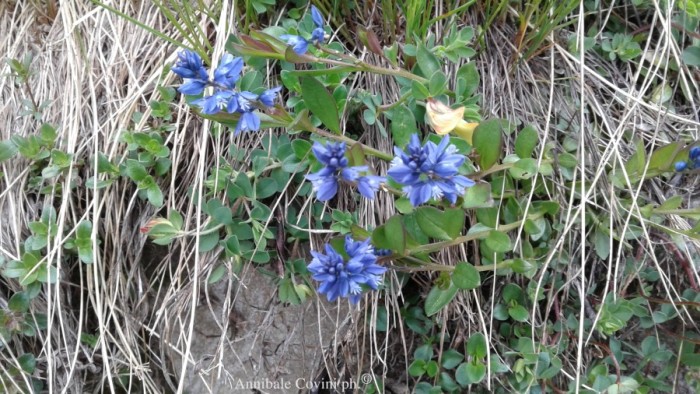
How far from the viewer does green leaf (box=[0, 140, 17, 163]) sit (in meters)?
1.31

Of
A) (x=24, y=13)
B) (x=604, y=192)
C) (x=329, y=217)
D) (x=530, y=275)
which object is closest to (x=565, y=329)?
(x=530, y=275)

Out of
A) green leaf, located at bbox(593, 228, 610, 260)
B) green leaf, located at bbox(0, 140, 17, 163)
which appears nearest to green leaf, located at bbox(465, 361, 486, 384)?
green leaf, located at bbox(593, 228, 610, 260)

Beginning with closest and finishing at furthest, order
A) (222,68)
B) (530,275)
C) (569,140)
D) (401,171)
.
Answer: (401,171) < (222,68) < (530,275) < (569,140)

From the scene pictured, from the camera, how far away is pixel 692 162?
1.10 meters

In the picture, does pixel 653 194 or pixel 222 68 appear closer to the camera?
pixel 222 68

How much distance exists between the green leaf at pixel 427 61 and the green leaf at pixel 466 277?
0.37 m

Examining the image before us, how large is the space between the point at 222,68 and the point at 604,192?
80 cm

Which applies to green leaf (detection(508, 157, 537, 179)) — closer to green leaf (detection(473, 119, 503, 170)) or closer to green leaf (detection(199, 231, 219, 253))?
green leaf (detection(473, 119, 503, 170))

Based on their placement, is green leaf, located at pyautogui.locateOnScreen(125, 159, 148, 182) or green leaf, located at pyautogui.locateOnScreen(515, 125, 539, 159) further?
green leaf, located at pyautogui.locateOnScreen(125, 159, 148, 182)

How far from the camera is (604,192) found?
4.02 ft

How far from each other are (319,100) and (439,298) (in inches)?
16.3

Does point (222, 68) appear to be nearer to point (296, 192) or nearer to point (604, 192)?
point (296, 192)

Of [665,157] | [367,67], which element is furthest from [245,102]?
[665,157]

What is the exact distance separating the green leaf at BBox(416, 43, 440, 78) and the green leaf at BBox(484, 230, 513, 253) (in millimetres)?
324
